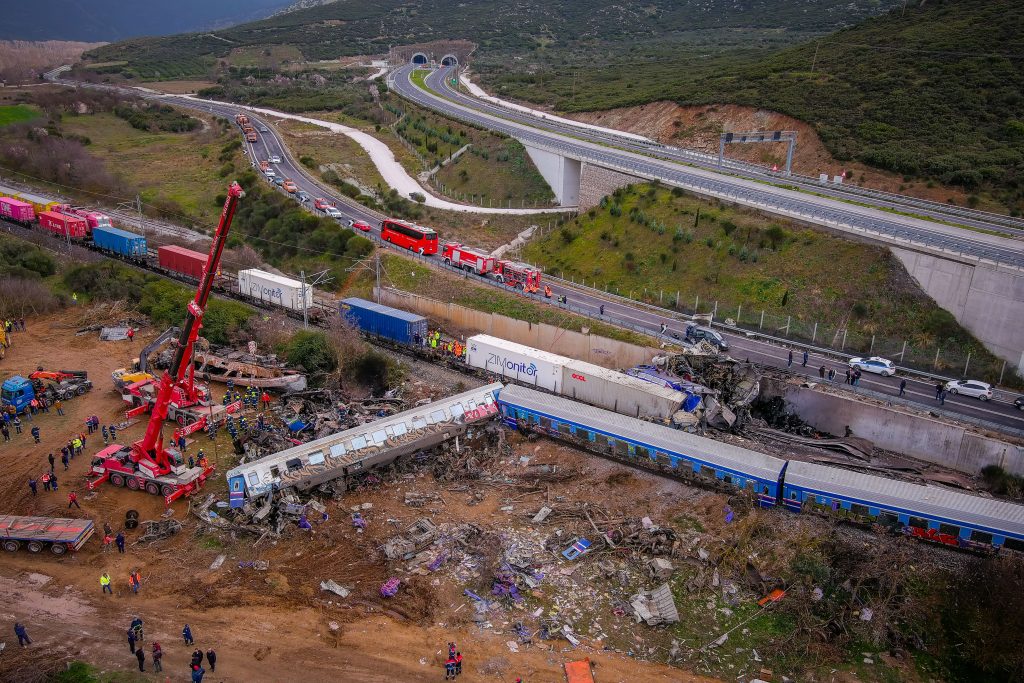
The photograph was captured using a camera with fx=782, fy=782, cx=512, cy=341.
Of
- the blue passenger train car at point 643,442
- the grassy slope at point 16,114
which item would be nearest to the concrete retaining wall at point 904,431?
the blue passenger train car at point 643,442

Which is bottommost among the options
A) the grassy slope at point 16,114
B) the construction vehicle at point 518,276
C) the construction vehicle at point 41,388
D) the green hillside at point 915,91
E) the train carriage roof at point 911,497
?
the construction vehicle at point 41,388

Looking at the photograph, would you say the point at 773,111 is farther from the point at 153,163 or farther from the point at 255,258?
the point at 153,163

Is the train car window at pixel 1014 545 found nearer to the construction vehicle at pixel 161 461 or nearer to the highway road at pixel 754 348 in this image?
the highway road at pixel 754 348

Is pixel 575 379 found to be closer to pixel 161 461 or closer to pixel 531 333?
pixel 531 333

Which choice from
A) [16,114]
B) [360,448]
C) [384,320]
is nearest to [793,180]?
[384,320]

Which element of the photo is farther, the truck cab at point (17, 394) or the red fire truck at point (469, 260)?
the red fire truck at point (469, 260)

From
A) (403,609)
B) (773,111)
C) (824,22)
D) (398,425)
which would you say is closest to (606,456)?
(398,425)
